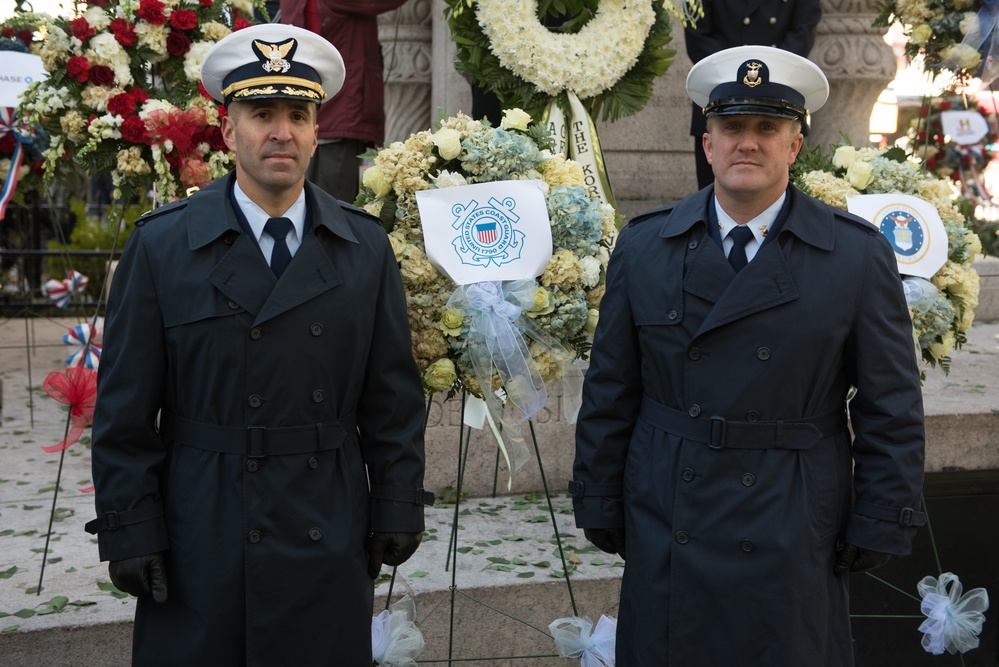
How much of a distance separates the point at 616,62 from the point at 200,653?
132 inches

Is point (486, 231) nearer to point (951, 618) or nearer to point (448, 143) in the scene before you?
point (448, 143)

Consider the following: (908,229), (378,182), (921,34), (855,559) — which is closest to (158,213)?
(378,182)

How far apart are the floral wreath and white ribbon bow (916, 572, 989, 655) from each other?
2.57 metres

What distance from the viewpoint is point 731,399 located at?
9.34ft

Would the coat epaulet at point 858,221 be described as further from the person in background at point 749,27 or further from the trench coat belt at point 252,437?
the person in background at point 749,27

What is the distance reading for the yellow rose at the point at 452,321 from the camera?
363 cm

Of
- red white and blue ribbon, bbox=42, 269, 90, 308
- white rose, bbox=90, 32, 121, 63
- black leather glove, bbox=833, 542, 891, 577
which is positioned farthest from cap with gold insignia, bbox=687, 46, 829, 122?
red white and blue ribbon, bbox=42, 269, 90, 308

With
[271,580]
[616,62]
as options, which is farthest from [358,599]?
[616,62]

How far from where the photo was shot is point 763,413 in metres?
2.85

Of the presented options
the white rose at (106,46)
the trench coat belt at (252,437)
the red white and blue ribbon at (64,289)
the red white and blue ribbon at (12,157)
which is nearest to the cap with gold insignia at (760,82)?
the trench coat belt at (252,437)

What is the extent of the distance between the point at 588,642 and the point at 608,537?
3.26ft

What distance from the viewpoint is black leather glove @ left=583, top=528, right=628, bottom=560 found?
308 cm

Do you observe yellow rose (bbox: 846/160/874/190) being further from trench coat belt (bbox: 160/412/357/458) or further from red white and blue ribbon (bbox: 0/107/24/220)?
red white and blue ribbon (bbox: 0/107/24/220)

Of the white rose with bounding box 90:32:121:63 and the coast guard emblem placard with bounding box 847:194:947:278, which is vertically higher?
the white rose with bounding box 90:32:121:63
